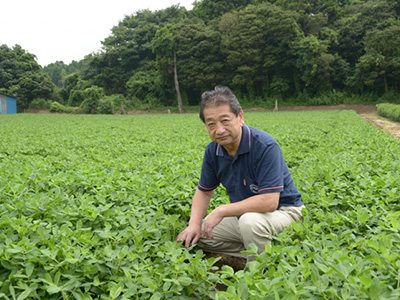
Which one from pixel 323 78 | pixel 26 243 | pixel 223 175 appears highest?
pixel 323 78

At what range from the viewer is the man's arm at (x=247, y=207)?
270 centimetres

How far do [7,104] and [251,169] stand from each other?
4310cm

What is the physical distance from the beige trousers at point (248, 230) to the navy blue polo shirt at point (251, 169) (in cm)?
15

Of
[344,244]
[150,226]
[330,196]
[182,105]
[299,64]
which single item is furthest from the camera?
[182,105]

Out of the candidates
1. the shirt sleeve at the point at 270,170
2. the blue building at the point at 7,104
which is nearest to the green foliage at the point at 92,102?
the blue building at the point at 7,104

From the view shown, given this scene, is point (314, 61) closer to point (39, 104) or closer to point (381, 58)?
point (381, 58)

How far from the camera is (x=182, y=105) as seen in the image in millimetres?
43812

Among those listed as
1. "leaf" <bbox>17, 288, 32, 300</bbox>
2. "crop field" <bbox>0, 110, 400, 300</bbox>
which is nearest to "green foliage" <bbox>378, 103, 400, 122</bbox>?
"crop field" <bbox>0, 110, 400, 300</bbox>

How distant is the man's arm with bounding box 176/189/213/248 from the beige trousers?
10.0 inches

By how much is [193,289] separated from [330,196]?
2.00 metres

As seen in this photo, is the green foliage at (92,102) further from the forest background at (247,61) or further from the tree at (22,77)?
the tree at (22,77)

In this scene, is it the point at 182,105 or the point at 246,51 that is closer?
the point at 246,51

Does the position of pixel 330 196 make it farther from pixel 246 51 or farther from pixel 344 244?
pixel 246 51

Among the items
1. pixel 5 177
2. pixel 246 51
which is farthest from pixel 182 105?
pixel 5 177
